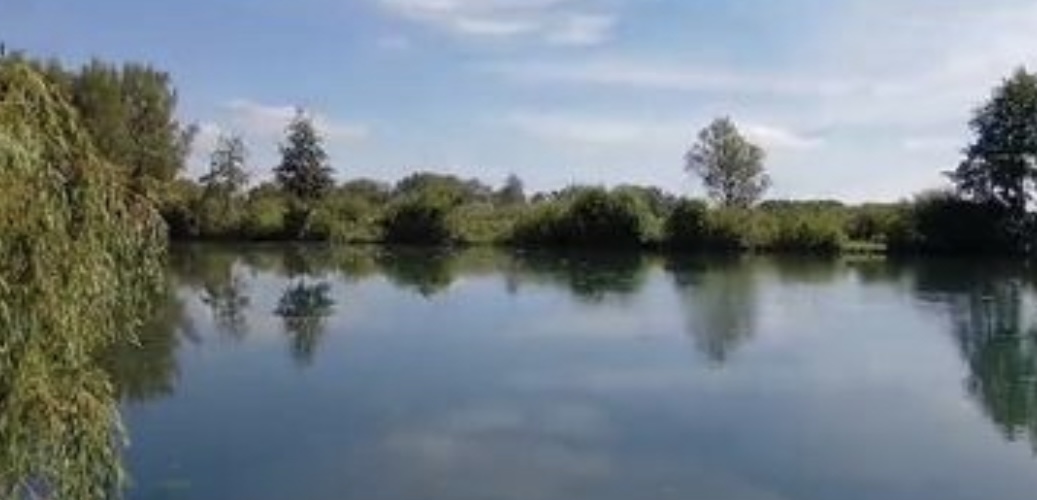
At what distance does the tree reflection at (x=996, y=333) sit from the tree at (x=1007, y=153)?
1027 centimetres

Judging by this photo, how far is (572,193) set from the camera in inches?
2717

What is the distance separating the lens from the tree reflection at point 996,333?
1898 cm

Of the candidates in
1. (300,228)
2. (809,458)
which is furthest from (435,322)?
(300,228)

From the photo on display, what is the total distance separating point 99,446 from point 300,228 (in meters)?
64.1

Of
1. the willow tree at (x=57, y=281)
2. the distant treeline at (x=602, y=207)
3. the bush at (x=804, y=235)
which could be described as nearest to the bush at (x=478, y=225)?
the distant treeline at (x=602, y=207)

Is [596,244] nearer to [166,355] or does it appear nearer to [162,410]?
[166,355]

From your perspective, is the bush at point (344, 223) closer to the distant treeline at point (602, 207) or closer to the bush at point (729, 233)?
the distant treeline at point (602, 207)

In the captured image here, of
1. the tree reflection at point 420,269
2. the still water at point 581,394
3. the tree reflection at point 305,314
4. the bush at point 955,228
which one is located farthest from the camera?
the bush at point 955,228

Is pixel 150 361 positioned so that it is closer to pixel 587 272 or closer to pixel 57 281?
pixel 57 281

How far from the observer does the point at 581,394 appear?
19.6 metres

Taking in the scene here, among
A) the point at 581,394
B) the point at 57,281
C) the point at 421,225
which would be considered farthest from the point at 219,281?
the point at 57,281

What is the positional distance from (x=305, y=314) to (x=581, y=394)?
41.1ft

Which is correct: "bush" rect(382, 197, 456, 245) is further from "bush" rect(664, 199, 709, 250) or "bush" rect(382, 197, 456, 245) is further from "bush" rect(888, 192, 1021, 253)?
"bush" rect(888, 192, 1021, 253)

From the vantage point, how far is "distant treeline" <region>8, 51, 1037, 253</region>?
59.3m
